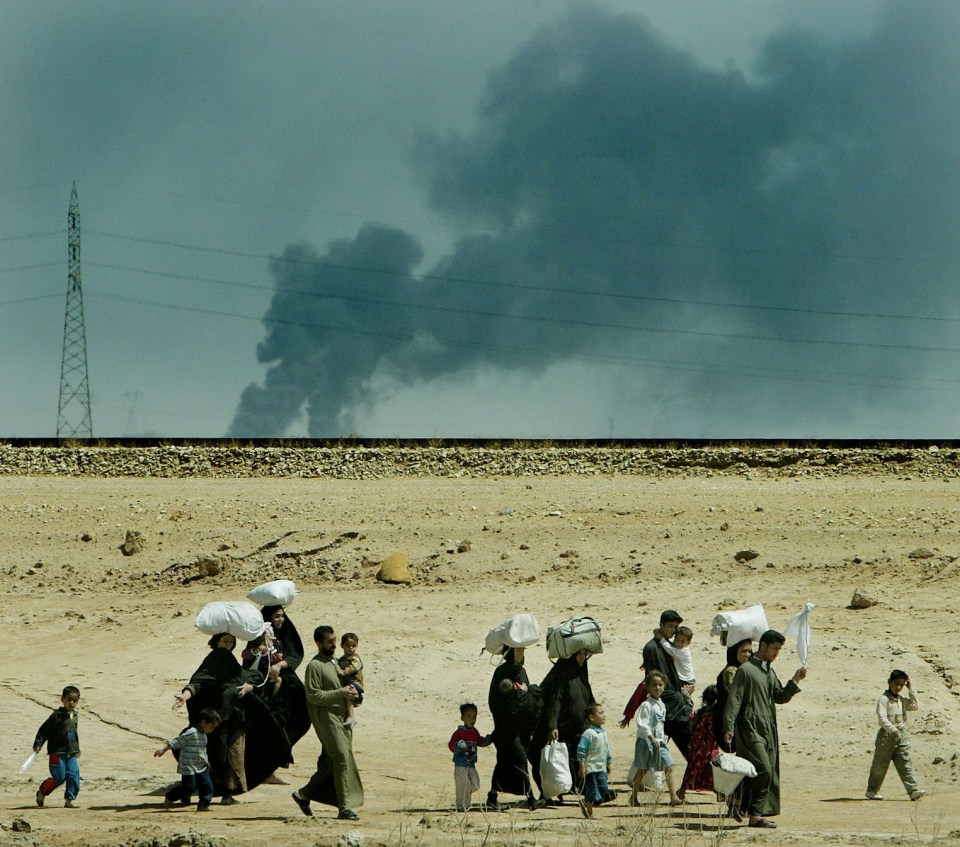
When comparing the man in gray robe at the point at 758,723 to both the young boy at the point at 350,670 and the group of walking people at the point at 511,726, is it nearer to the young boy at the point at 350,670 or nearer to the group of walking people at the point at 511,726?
the group of walking people at the point at 511,726

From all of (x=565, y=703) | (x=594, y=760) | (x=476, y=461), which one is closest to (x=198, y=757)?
(x=565, y=703)

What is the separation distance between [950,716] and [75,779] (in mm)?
9958

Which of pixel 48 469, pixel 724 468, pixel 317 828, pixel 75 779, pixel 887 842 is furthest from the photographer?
pixel 48 469

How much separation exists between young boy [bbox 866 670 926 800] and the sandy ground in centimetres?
28

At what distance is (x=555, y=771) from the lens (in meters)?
12.7

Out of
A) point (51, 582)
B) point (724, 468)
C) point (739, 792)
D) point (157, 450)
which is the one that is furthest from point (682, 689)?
point (157, 450)

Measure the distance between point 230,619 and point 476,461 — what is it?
22309 mm

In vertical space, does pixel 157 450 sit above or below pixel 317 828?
above

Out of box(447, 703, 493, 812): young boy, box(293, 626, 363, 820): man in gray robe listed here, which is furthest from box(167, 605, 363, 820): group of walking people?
box(447, 703, 493, 812): young boy

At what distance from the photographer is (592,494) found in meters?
31.5

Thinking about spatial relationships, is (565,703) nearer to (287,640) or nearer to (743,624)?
(743,624)

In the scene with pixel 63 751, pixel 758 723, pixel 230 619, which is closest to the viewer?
pixel 758 723

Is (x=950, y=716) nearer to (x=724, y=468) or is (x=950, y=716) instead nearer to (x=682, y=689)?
(x=682, y=689)

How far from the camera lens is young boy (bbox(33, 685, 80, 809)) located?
42.5 ft
